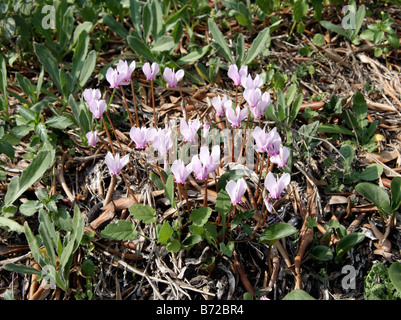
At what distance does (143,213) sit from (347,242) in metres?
0.94

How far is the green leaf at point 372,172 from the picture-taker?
2.19m

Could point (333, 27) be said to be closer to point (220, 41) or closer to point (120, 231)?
point (220, 41)

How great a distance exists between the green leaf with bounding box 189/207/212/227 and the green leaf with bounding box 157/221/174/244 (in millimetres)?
113

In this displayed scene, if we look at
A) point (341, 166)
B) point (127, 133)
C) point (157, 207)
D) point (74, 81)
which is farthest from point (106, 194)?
point (341, 166)

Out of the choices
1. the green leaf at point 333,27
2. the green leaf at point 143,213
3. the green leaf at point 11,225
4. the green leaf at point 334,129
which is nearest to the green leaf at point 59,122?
the green leaf at point 11,225

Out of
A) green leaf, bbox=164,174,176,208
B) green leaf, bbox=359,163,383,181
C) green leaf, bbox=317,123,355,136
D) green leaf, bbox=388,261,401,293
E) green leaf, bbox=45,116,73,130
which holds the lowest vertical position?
green leaf, bbox=388,261,401,293

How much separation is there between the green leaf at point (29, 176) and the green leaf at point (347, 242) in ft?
4.74

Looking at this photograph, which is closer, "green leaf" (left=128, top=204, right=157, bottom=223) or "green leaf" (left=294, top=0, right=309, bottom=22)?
"green leaf" (left=128, top=204, right=157, bottom=223)

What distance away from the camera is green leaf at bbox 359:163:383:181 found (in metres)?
2.19

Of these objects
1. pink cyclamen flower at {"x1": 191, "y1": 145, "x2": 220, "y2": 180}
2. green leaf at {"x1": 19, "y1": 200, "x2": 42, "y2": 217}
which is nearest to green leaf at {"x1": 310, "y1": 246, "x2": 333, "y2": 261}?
pink cyclamen flower at {"x1": 191, "y1": 145, "x2": 220, "y2": 180}

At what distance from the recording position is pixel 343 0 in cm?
313

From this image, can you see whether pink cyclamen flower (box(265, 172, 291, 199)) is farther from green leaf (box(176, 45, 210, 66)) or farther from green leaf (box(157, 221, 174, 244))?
green leaf (box(176, 45, 210, 66))

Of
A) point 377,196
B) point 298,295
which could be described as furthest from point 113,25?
point 298,295

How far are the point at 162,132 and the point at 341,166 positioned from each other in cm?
112
